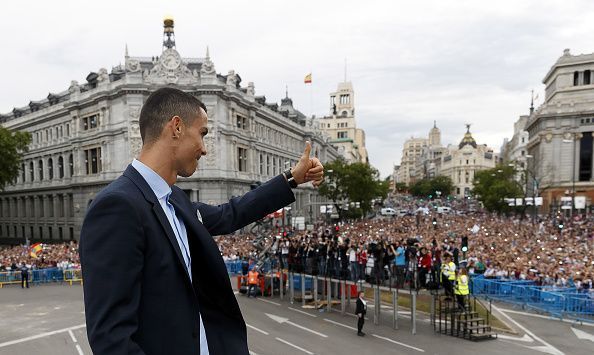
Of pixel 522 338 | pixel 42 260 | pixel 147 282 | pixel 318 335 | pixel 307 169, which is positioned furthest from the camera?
pixel 42 260

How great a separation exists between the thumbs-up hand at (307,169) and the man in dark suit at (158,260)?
0.81m

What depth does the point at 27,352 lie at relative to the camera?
16.0 m

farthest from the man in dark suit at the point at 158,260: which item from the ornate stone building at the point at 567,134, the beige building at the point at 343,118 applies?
the beige building at the point at 343,118

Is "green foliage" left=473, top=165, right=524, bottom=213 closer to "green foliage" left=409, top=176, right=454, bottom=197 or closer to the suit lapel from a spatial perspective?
the suit lapel

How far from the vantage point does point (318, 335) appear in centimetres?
1794

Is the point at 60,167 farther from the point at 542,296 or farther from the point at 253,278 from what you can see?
the point at 542,296

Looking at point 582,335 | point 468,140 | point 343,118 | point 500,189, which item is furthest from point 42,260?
point 468,140

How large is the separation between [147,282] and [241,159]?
2153 inches

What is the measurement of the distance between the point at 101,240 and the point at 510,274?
2602cm

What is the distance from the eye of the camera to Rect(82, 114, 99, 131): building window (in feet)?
175

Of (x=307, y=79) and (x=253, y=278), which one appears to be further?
(x=307, y=79)

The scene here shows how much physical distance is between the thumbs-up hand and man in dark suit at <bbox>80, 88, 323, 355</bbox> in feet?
2.65

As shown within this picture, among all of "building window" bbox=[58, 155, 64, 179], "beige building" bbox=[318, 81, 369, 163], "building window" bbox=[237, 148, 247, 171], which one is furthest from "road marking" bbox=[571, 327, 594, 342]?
"beige building" bbox=[318, 81, 369, 163]

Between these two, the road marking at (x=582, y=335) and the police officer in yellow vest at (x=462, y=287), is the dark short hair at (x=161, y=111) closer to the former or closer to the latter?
A: the police officer in yellow vest at (x=462, y=287)
